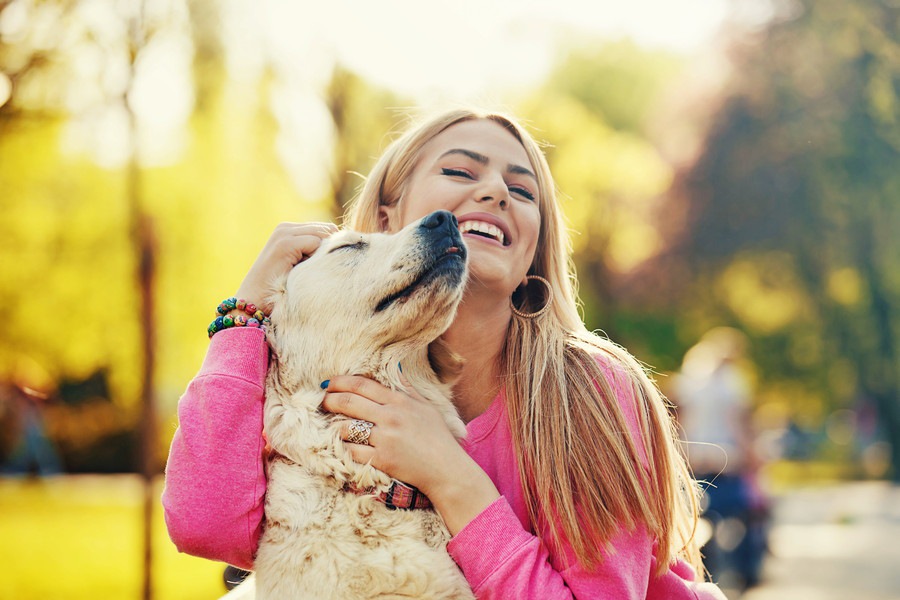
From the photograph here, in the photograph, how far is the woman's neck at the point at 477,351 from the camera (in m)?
3.46

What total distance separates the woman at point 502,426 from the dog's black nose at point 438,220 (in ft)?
0.78

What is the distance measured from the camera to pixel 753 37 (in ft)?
68.8

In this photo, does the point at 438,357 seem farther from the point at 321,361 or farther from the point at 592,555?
the point at 592,555

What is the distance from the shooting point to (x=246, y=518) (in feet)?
9.14

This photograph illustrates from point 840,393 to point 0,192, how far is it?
30.9 m

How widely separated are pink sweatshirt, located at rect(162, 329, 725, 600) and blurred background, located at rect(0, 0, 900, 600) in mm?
1528

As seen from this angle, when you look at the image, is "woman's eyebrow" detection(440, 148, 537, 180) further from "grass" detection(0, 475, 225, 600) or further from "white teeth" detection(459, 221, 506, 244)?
"grass" detection(0, 475, 225, 600)

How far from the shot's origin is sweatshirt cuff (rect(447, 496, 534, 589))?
8.93 feet

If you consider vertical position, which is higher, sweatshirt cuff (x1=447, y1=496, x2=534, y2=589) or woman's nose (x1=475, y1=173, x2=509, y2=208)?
woman's nose (x1=475, y1=173, x2=509, y2=208)

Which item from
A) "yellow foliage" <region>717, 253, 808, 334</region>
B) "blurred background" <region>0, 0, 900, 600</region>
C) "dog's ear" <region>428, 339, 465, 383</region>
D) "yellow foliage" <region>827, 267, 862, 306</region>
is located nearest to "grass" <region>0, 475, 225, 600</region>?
"blurred background" <region>0, 0, 900, 600</region>

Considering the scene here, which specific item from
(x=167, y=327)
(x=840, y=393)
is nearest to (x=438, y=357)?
(x=167, y=327)

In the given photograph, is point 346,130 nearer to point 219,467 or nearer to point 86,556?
point 86,556

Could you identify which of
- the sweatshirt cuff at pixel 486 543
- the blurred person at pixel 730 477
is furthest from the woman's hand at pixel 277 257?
the blurred person at pixel 730 477

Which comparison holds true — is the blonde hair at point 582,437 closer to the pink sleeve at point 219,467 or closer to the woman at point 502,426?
the woman at point 502,426
